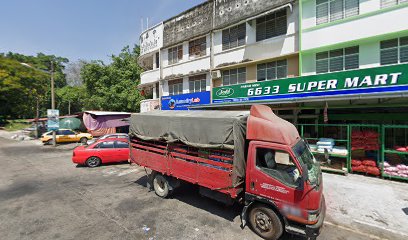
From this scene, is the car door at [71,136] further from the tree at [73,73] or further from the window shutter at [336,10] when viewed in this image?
the tree at [73,73]

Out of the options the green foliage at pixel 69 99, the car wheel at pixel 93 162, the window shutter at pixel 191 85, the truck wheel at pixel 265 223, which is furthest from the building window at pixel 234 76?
the green foliage at pixel 69 99

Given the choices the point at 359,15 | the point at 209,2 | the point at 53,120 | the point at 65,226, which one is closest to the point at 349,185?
the point at 359,15

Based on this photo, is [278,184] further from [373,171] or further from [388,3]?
[388,3]

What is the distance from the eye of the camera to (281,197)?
4410 mm

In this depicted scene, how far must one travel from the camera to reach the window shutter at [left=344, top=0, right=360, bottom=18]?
10.7 metres

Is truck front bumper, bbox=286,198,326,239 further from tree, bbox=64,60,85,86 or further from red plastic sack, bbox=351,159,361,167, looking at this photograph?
tree, bbox=64,60,85,86

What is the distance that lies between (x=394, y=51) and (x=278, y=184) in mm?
11069

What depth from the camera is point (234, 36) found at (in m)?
15.4

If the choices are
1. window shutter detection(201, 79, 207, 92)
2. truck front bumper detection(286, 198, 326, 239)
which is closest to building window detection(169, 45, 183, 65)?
window shutter detection(201, 79, 207, 92)

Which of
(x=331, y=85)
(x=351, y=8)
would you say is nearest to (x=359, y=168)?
(x=331, y=85)

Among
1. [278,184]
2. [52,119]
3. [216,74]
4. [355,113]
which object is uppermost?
[216,74]

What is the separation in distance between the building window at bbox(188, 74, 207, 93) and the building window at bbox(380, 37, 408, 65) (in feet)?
38.4

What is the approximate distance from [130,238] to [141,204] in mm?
1806

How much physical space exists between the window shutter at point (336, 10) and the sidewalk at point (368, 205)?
9027 millimetres
